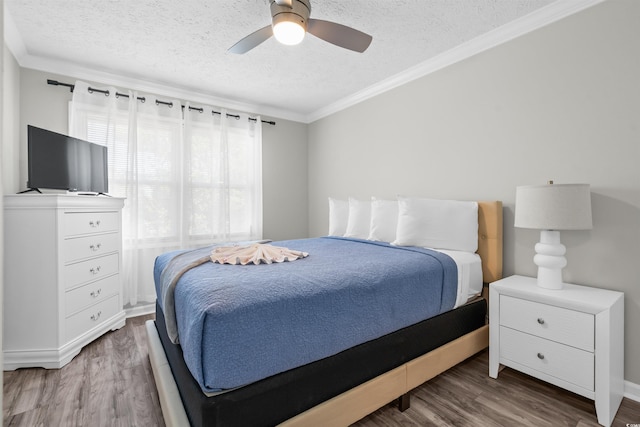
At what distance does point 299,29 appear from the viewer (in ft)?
6.16

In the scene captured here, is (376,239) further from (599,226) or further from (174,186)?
(174,186)

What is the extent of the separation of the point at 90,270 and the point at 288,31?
2.39 metres

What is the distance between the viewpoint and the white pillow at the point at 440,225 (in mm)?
2434

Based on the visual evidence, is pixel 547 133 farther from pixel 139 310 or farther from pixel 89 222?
pixel 139 310

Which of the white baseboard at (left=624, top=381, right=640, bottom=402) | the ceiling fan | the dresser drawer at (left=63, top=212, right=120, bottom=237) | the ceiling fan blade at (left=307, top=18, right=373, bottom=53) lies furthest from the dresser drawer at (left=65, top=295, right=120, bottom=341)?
the white baseboard at (left=624, top=381, right=640, bottom=402)

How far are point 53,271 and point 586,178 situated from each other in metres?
3.72

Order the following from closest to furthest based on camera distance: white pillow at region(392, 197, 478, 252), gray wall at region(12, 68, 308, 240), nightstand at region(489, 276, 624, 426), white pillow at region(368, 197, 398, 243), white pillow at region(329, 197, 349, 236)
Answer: nightstand at region(489, 276, 624, 426), white pillow at region(392, 197, 478, 252), white pillow at region(368, 197, 398, 243), white pillow at region(329, 197, 349, 236), gray wall at region(12, 68, 308, 240)

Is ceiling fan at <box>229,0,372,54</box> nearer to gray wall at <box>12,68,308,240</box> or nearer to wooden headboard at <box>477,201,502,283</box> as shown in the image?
wooden headboard at <box>477,201,502,283</box>

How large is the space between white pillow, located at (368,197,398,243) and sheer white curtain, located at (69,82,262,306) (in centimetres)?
178

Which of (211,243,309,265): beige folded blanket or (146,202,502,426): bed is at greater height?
(211,243,309,265): beige folded blanket

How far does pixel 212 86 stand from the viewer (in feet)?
11.5

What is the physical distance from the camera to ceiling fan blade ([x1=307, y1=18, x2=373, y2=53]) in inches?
76.2

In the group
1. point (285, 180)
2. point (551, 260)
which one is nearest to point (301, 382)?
point (551, 260)

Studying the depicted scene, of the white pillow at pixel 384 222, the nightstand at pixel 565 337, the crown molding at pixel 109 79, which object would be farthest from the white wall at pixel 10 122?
the nightstand at pixel 565 337
